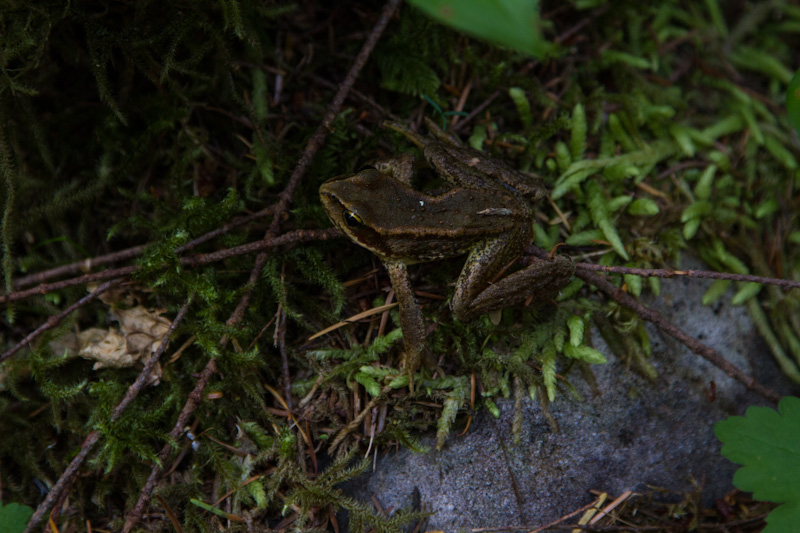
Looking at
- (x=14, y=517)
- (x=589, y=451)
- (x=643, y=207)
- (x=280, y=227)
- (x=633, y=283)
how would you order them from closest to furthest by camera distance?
1. (x=14, y=517)
2. (x=589, y=451)
3. (x=280, y=227)
4. (x=633, y=283)
5. (x=643, y=207)

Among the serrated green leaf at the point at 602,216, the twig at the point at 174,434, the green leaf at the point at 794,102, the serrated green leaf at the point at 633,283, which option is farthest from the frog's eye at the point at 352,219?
the green leaf at the point at 794,102

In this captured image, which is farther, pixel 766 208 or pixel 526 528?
pixel 766 208

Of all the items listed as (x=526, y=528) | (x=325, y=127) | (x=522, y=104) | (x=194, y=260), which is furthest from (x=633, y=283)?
(x=194, y=260)

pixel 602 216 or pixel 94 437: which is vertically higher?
pixel 602 216

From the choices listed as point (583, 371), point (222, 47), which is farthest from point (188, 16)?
point (583, 371)

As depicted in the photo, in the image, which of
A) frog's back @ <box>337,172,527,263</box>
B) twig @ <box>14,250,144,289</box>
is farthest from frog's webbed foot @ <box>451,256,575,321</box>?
twig @ <box>14,250,144,289</box>

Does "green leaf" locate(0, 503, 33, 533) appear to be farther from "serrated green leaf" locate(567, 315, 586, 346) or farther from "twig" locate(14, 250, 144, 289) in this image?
"serrated green leaf" locate(567, 315, 586, 346)

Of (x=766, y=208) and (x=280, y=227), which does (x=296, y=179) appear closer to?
(x=280, y=227)
